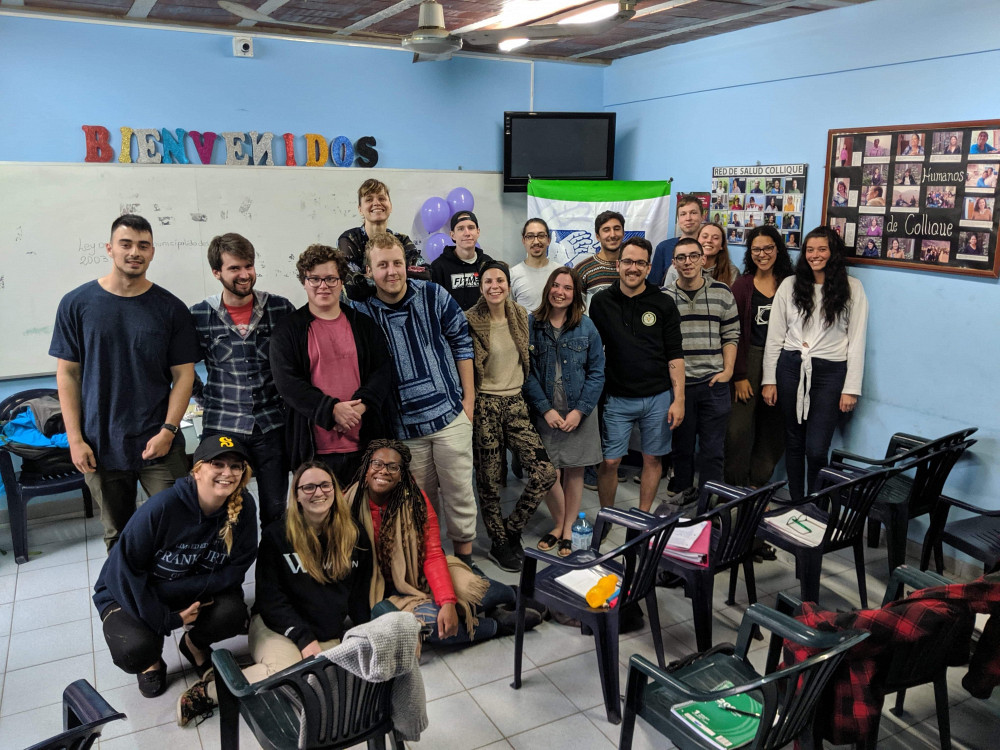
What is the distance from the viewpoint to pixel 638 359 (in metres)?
3.70

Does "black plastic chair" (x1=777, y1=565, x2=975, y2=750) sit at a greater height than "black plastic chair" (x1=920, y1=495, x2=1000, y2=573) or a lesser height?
greater

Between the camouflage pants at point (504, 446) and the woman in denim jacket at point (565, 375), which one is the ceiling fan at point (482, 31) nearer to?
the woman in denim jacket at point (565, 375)

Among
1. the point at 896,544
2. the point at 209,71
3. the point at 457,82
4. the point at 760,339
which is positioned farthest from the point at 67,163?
the point at 896,544

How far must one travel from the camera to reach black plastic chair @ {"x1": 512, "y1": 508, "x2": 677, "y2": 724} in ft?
8.20

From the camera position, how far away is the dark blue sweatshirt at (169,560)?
8.29 feet

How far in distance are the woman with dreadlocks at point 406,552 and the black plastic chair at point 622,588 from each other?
0.30m

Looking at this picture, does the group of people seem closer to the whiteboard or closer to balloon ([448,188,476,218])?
balloon ([448,188,476,218])

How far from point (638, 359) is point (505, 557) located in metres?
1.16

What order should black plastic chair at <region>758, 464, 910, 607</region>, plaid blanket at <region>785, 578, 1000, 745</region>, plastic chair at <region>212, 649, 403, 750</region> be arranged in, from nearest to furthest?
plastic chair at <region>212, 649, 403, 750</region> < plaid blanket at <region>785, 578, 1000, 745</region> < black plastic chair at <region>758, 464, 910, 607</region>

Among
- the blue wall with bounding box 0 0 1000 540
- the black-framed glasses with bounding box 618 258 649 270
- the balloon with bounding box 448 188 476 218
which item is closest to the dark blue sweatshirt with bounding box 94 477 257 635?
the black-framed glasses with bounding box 618 258 649 270

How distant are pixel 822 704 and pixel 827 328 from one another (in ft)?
7.72

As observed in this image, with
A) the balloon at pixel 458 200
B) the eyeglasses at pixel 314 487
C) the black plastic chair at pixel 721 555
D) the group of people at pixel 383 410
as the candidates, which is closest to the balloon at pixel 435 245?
the balloon at pixel 458 200

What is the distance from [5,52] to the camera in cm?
404

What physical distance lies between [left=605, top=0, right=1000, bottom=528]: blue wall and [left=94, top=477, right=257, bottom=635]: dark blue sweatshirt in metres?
3.24
